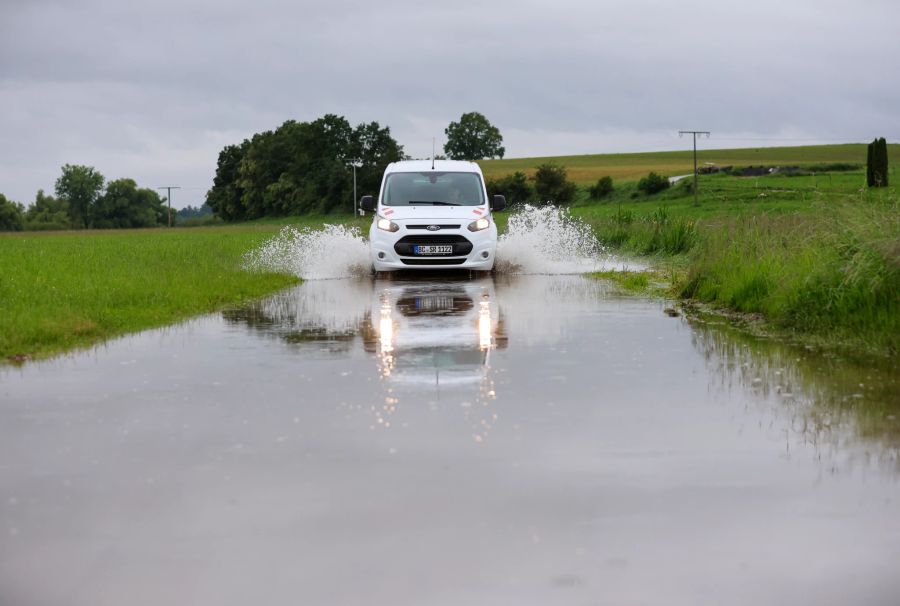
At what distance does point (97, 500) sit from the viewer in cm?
614

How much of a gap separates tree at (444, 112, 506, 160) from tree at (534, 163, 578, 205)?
1999 inches

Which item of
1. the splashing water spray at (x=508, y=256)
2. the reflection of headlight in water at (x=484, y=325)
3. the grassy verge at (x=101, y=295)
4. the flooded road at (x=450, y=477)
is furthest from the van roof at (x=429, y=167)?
the flooded road at (x=450, y=477)

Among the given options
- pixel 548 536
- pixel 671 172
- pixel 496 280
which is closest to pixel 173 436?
pixel 548 536

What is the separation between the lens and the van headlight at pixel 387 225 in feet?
72.8

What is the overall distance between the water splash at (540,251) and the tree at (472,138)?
13324cm

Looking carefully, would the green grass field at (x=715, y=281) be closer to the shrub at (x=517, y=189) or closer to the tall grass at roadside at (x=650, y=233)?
the tall grass at roadside at (x=650, y=233)

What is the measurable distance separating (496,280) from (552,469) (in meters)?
15.9

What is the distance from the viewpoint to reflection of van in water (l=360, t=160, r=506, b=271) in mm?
22156

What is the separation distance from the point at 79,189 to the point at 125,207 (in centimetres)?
1174

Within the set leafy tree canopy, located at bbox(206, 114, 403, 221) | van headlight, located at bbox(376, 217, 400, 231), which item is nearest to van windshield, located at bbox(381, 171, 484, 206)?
van headlight, located at bbox(376, 217, 400, 231)

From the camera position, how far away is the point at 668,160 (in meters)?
153

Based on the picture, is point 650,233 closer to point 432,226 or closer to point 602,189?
point 432,226

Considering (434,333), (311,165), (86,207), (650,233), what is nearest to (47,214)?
(86,207)

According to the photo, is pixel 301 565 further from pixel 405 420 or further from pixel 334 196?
pixel 334 196
